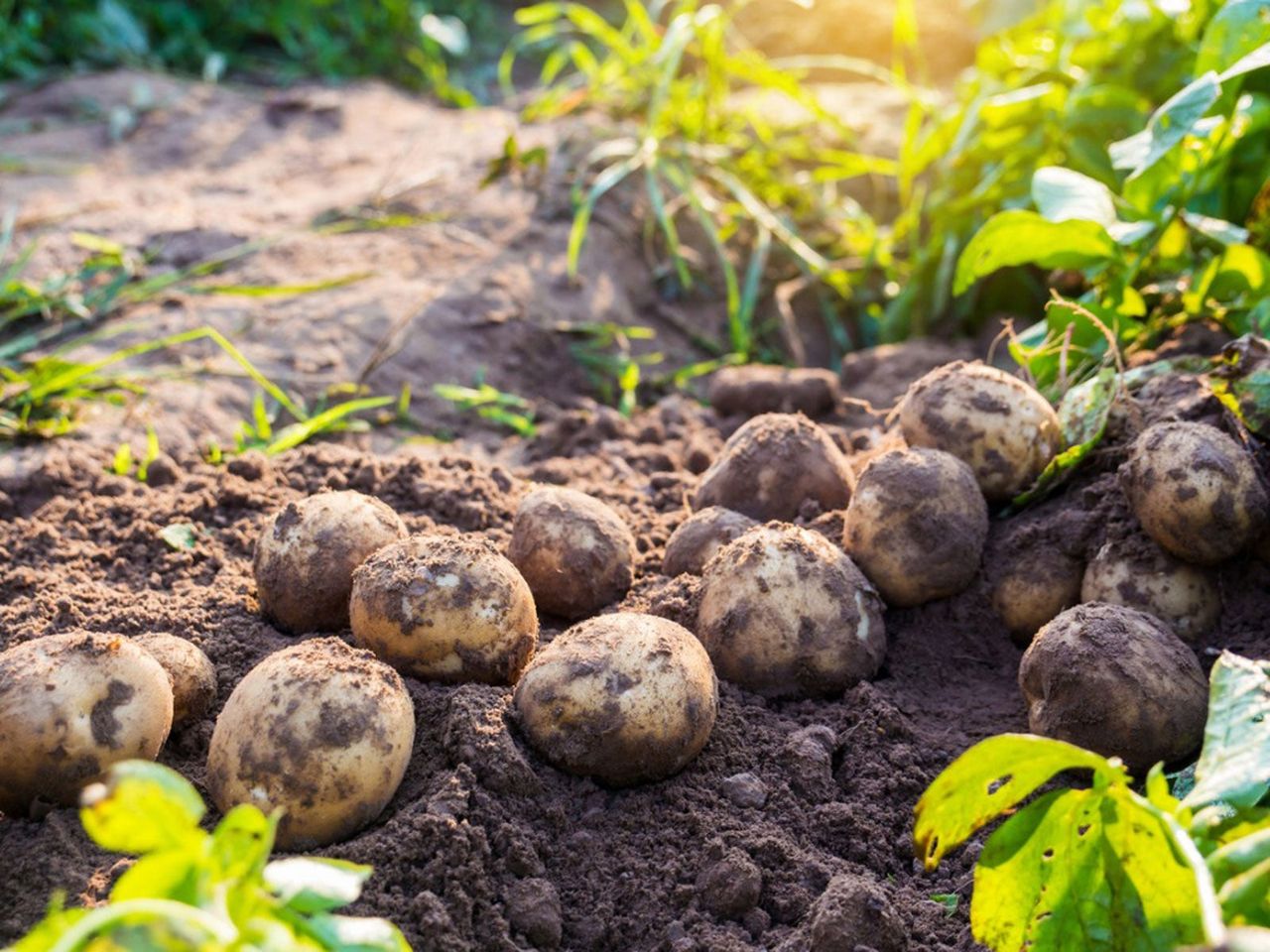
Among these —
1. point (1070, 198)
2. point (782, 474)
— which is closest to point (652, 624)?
point (782, 474)

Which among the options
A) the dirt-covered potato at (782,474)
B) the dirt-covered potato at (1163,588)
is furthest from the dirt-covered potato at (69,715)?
the dirt-covered potato at (1163,588)

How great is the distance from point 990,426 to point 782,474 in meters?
0.44

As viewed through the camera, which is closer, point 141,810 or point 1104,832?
point 141,810

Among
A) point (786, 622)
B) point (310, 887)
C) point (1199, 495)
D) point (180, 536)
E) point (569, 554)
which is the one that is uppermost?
point (1199, 495)

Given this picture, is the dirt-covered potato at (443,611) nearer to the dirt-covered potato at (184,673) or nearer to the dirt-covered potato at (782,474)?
the dirt-covered potato at (184,673)

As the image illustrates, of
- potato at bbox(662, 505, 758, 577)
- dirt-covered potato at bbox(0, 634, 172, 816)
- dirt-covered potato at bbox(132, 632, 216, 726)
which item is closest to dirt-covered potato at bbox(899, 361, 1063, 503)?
potato at bbox(662, 505, 758, 577)

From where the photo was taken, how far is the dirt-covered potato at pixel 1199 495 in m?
2.30

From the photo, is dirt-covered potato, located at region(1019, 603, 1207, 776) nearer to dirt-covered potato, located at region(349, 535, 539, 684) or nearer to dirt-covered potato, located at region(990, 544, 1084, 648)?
dirt-covered potato, located at region(990, 544, 1084, 648)

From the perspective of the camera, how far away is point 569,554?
2.51 meters

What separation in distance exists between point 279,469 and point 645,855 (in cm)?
153

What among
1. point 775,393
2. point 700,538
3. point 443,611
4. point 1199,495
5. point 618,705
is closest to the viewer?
point 618,705

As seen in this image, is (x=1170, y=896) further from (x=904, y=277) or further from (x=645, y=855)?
(x=904, y=277)

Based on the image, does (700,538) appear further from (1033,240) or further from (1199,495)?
(1033,240)

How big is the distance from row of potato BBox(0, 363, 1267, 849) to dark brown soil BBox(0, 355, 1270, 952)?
0.07 metres
